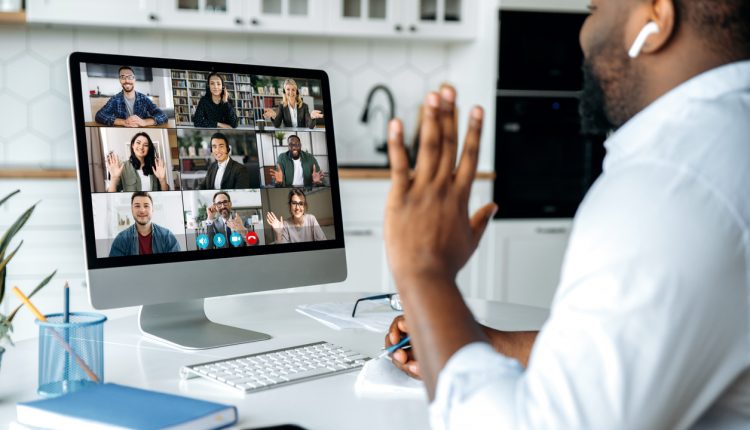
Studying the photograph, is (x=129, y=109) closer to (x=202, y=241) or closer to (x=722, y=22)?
(x=202, y=241)

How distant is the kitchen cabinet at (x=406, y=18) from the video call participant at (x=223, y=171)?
7.61ft

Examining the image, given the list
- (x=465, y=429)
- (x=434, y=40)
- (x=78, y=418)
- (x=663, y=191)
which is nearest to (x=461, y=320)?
(x=465, y=429)

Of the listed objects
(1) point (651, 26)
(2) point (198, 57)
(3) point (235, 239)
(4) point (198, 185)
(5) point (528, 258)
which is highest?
(2) point (198, 57)

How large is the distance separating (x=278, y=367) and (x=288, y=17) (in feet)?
8.73

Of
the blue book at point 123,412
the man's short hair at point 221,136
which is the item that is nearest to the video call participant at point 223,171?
the man's short hair at point 221,136

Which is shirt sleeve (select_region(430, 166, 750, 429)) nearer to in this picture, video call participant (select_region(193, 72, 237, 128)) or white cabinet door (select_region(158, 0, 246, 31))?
video call participant (select_region(193, 72, 237, 128))

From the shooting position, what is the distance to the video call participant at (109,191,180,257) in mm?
1359

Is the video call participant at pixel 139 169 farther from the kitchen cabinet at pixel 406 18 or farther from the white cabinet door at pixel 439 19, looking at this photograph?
the white cabinet door at pixel 439 19

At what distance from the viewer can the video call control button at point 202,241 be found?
145cm

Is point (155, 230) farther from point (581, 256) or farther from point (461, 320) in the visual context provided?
point (581, 256)

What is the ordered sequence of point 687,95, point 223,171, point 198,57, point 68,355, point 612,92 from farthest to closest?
1. point 198,57
2. point 223,171
3. point 68,355
4. point 612,92
5. point 687,95

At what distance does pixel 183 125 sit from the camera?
1.44 meters

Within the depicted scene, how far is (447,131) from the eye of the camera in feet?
2.65

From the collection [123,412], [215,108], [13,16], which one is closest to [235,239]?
[215,108]
